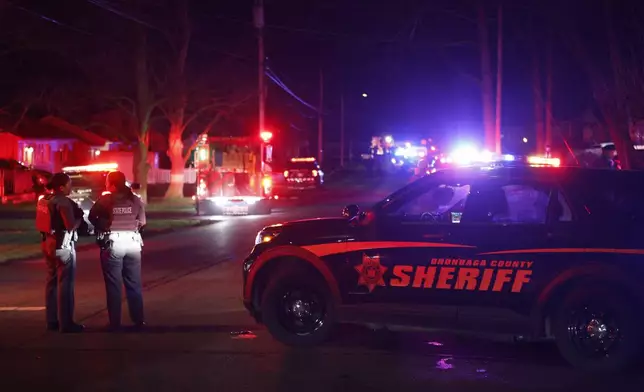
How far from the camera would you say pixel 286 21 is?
43000mm

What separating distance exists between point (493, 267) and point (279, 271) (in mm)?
2229

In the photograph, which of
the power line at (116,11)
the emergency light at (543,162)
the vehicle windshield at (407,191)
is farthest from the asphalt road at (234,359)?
the power line at (116,11)

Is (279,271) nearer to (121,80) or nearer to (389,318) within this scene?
(389,318)

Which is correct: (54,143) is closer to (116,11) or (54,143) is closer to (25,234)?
(116,11)

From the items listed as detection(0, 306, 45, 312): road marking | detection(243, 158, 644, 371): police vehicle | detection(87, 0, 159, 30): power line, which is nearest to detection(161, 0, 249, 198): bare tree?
detection(87, 0, 159, 30): power line

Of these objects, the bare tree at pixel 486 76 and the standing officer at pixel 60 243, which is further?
the bare tree at pixel 486 76

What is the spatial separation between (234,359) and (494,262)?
2.65m

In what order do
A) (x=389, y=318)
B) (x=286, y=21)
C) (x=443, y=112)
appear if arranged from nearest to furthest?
(x=389, y=318) < (x=286, y=21) < (x=443, y=112)

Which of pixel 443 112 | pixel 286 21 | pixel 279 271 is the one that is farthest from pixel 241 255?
pixel 443 112

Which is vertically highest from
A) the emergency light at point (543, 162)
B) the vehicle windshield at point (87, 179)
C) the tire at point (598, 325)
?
the emergency light at point (543, 162)

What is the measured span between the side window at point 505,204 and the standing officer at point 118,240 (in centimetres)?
375

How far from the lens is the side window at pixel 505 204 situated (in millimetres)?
8805

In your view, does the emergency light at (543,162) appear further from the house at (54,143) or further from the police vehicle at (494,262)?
the house at (54,143)

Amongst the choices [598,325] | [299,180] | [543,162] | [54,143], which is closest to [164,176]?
[299,180]
